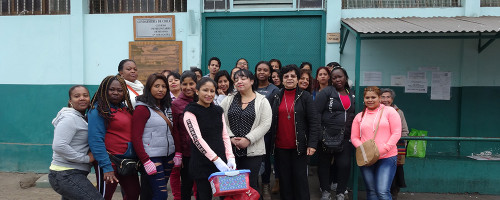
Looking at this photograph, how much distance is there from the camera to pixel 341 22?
584 centimetres

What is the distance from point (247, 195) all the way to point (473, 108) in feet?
14.0

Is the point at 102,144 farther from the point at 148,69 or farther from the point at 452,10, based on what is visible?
the point at 452,10

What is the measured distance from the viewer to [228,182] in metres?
3.23

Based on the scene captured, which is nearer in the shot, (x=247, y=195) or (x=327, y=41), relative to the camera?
(x=247, y=195)

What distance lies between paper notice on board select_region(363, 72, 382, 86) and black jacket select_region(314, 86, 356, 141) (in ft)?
5.17

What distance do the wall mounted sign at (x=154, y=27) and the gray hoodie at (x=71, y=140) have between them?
3.22m

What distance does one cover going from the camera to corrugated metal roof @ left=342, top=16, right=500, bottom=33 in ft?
14.7

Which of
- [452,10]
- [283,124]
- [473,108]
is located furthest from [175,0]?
[473,108]

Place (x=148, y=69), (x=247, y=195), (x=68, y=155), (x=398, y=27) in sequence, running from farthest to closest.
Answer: (x=148, y=69) < (x=398, y=27) < (x=247, y=195) < (x=68, y=155)

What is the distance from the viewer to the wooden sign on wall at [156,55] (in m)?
6.29

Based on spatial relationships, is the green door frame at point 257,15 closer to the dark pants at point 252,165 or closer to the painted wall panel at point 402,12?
the painted wall panel at point 402,12

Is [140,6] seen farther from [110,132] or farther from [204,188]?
[204,188]

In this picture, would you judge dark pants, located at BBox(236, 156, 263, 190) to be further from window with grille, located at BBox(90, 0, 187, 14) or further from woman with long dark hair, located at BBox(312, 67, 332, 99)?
window with grille, located at BBox(90, 0, 187, 14)

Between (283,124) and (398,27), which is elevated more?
(398,27)
